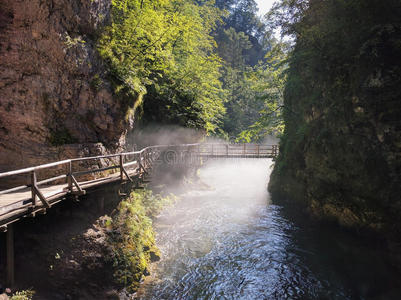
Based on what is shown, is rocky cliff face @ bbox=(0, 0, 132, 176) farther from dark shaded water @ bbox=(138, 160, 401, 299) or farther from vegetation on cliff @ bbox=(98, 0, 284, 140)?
dark shaded water @ bbox=(138, 160, 401, 299)

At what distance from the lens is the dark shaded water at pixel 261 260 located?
315 inches

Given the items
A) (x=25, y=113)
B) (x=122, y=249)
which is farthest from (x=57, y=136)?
(x=122, y=249)

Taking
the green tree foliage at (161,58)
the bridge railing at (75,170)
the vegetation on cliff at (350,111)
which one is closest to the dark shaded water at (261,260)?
the vegetation on cliff at (350,111)

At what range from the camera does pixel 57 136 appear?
28.0 feet

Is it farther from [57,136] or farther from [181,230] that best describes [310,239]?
[57,136]

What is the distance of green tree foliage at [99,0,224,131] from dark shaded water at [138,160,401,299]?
→ 294 inches

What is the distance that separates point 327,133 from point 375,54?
366cm

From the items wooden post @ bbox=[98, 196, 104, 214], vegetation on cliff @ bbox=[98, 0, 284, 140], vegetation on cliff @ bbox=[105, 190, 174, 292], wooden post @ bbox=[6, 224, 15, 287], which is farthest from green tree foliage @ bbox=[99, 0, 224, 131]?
wooden post @ bbox=[6, 224, 15, 287]

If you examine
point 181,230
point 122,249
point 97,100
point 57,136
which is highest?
point 97,100

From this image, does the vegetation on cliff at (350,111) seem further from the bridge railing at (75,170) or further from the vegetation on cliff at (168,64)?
the bridge railing at (75,170)

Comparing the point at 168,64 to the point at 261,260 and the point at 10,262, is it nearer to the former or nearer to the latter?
the point at 261,260

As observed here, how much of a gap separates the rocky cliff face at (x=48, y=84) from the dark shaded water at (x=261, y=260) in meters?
5.62

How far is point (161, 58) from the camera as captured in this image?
46.6 ft

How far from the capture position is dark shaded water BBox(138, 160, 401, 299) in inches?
315
